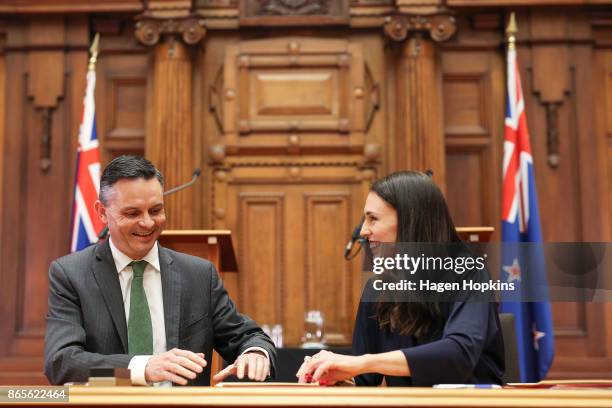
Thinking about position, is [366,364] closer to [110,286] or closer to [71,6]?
[110,286]

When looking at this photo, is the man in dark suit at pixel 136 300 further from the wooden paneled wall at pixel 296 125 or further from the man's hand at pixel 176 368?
the wooden paneled wall at pixel 296 125

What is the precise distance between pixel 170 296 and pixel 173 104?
10.7ft

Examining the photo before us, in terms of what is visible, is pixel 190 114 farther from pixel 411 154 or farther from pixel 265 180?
pixel 411 154

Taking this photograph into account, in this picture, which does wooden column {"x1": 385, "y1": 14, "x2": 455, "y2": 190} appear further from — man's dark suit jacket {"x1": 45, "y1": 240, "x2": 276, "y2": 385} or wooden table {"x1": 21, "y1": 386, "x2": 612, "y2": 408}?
wooden table {"x1": 21, "y1": 386, "x2": 612, "y2": 408}

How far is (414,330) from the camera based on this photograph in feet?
7.31

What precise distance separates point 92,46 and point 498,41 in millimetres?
2935

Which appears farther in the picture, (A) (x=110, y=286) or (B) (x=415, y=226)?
(A) (x=110, y=286)

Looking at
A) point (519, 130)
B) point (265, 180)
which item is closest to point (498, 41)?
point (519, 130)

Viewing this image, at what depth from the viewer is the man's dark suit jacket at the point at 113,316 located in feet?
7.86

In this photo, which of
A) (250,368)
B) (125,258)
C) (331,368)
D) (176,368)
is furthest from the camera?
(125,258)

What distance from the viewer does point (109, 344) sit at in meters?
2.53

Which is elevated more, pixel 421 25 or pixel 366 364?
pixel 421 25

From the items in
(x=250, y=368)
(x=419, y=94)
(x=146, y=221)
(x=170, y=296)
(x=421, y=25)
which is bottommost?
(x=250, y=368)

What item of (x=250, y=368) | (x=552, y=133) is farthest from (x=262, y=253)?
(x=250, y=368)
